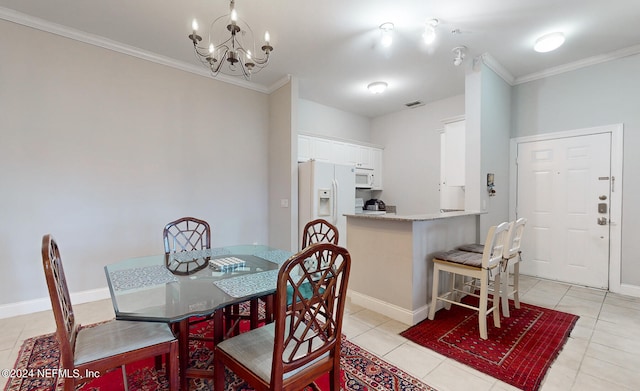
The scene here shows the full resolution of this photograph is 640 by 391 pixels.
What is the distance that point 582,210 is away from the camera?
358 centimetres

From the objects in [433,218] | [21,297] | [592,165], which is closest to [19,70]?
[21,297]

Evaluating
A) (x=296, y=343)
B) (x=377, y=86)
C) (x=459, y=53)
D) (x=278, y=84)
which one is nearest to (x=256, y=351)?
(x=296, y=343)

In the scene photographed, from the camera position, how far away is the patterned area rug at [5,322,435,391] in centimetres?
170

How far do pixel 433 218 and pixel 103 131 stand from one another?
146 inches

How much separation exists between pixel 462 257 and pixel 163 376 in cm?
257

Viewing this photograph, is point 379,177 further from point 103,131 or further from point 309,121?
point 103,131

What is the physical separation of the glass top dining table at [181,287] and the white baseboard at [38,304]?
5.21 ft

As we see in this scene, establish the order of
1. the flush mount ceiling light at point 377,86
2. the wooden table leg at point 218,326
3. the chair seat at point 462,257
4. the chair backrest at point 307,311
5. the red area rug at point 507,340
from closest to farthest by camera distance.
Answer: the chair backrest at point 307,311 → the wooden table leg at point 218,326 → the red area rug at point 507,340 → the chair seat at point 462,257 → the flush mount ceiling light at point 377,86

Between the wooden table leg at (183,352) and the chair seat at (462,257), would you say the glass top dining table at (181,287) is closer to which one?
the wooden table leg at (183,352)

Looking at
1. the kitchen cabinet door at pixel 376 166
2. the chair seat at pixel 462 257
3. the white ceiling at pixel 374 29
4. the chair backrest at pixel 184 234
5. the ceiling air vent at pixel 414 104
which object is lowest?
the chair seat at pixel 462 257

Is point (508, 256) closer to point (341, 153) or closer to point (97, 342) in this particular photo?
point (97, 342)

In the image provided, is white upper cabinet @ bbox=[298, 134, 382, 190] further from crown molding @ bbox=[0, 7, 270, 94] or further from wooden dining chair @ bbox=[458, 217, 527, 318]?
wooden dining chair @ bbox=[458, 217, 527, 318]

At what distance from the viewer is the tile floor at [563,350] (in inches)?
Answer: 69.6

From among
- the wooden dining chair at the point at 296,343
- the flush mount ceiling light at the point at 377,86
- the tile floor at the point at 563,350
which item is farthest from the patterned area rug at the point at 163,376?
the flush mount ceiling light at the point at 377,86
